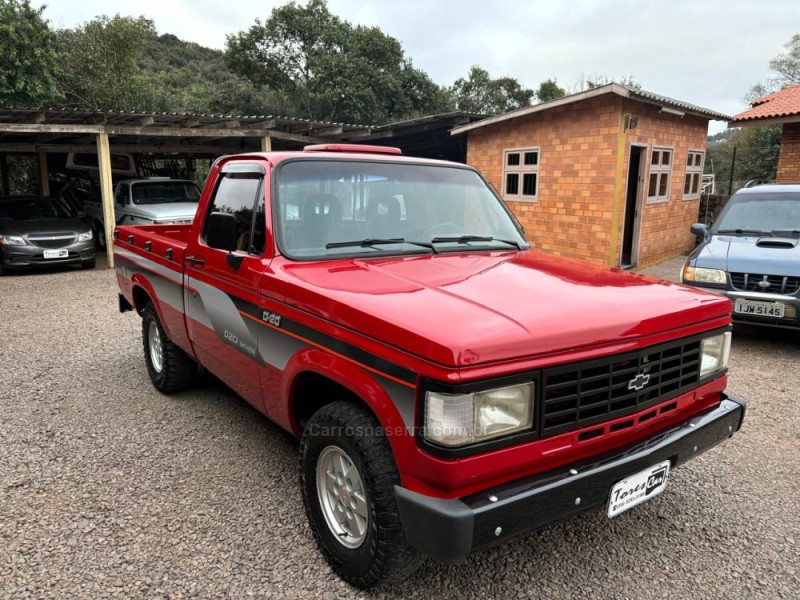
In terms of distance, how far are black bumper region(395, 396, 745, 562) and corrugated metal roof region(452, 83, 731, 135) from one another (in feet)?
27.6

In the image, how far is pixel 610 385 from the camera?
2246mm

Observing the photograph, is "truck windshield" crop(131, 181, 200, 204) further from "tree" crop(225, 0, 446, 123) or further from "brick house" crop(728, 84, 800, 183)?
"tree" crop(225, 0, 446, 123)

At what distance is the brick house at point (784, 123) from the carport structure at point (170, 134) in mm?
6213

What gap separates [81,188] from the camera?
1678cm

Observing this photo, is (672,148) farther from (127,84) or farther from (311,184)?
(127,84)

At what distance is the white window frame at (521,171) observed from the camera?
37.1ft

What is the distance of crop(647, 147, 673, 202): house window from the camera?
36.5ft

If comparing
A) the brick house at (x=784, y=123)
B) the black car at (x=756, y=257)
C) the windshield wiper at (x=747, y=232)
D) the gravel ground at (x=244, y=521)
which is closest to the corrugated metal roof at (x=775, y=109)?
the brick house at (x=784, y=123)

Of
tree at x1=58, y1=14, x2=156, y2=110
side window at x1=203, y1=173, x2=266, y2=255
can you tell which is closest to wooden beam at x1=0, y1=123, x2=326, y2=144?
side window at x1=203, y1=173, x2=266, y2=255

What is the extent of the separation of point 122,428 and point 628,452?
3560 mm

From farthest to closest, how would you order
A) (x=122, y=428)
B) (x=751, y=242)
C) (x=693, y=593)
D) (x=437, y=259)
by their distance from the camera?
(x=751, y=242), (x=122, y=428), (x=437, y=259), (x=693, y=593)

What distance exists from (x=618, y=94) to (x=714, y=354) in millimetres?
7952

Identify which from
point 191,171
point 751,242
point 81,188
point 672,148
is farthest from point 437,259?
point 191,171

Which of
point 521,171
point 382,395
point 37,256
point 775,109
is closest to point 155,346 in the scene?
point 382,395
